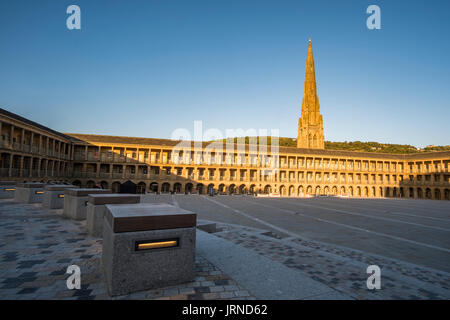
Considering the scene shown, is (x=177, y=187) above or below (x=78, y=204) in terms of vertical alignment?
below

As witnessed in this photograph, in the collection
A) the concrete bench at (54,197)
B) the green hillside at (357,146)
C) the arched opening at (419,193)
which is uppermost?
the green hillside at (357,146)

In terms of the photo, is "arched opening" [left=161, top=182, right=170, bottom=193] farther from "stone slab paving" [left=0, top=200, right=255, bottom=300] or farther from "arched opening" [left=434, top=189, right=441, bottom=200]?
"arched opening" [left=434, top=189, right=441, bottom=200]

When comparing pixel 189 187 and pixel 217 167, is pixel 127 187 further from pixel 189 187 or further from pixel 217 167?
pixel 217 167

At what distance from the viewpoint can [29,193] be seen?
13609 millimetres

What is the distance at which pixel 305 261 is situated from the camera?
18.9 ft

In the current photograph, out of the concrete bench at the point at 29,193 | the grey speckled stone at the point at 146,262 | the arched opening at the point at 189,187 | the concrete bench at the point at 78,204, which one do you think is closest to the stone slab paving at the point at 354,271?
the grey speckled stone at the point at 146,262

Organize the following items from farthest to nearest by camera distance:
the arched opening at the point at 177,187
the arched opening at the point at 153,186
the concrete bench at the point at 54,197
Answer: the arched opening at the point at 177,187
the arched opening at the point at 153,186
the concrete bench at the point at 54,197

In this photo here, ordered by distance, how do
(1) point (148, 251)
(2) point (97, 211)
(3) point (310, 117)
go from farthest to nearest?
(3) point (310, 117) < (2) point (97, 211) < (1) point (148, 251)

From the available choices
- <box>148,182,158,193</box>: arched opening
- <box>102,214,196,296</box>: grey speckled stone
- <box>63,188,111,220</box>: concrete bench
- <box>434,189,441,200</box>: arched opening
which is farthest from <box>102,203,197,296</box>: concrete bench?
<box>434,189,441,200</box>: arched opening

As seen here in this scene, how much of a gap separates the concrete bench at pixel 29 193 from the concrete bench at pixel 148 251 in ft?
43.7

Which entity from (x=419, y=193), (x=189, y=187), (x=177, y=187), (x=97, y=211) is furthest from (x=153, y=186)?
(x=419, y=193)

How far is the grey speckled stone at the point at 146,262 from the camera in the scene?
3301mm

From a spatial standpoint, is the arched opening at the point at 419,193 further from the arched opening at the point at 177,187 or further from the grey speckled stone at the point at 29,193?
the grey speckled stone at the point at 29,193

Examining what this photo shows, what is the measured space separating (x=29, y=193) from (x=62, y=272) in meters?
12.6
